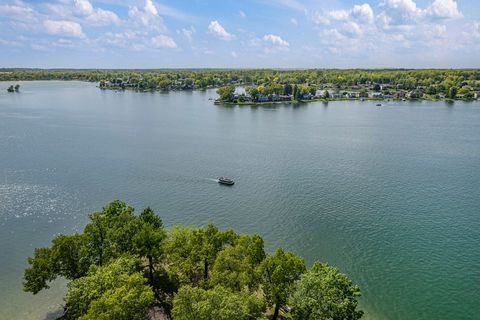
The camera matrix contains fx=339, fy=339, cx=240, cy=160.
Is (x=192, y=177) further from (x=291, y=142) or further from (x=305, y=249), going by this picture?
(x=291, y=142)

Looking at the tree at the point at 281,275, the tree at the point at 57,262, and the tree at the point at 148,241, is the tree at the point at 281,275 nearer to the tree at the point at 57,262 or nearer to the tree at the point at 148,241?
the tree at the point at 148,241

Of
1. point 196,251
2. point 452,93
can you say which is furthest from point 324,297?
point 452,93

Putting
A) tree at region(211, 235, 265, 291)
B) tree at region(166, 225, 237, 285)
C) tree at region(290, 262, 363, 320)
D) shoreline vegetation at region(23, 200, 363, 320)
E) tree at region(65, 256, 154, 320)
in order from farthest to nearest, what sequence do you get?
tree at region(166, 225, 237, 285)
tree at region(211, 235, 265, 291)
tree at region(290, 262, 363, 320)
shoreline vegetation at region(23, 200, 363, 320)
tree at region(65, 256, 154, 320)

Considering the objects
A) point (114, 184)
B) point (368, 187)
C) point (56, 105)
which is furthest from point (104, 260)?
point (56, 105)

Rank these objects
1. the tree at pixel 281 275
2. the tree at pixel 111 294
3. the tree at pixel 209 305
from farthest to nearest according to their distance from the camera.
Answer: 1. the tree at pixel 281 275
2. the tree at pixel 111 294
3. the tree at pixel 209 305

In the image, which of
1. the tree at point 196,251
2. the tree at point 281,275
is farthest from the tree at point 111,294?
the tree at point 281,275

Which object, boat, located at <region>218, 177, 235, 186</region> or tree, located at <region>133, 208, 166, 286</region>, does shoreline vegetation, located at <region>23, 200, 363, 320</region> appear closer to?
tree, located at <region>133, 208, 166, 286</region>

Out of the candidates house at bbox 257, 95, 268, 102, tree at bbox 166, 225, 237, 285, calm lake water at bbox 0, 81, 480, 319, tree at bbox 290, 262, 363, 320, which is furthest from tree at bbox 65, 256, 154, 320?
house at bbox 257, 95, 268, 102
